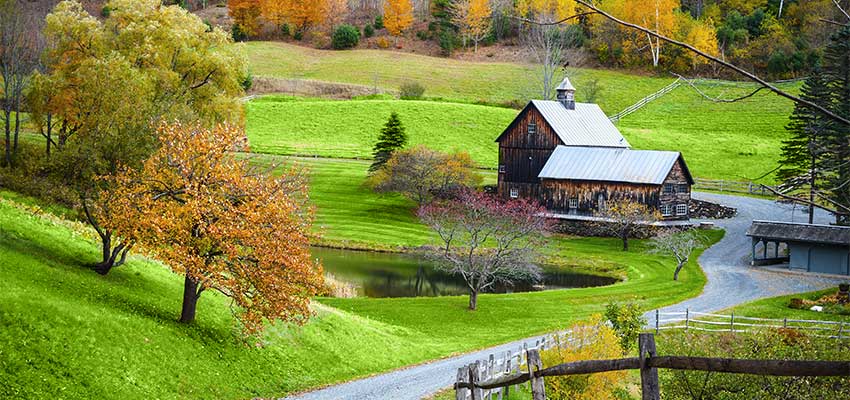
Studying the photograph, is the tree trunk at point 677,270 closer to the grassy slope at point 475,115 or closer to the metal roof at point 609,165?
the metal roof at point 609,165

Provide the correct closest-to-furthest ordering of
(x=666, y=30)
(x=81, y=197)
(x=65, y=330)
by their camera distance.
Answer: (x=65, y=330), (x=81, y=197), (x=666, y=30)

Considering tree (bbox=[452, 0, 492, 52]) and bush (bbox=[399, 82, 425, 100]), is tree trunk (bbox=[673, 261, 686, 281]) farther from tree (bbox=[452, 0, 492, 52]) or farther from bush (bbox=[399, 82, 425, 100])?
tree (bbox=[452, 0, 492, 52])

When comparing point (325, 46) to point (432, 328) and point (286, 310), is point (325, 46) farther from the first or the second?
point (286, 310)

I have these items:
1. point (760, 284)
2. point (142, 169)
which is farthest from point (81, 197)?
point (760, 284)

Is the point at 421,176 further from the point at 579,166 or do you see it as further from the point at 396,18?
the point at 396,18

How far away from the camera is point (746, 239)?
62656mm

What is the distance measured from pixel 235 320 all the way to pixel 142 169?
16.4 feet

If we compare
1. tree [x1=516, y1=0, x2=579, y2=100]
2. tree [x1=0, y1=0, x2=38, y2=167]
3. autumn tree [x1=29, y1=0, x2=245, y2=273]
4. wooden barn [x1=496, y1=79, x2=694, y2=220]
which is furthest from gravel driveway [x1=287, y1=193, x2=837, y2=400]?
tree [x1=516, y1=0, x2=579, y2=100]

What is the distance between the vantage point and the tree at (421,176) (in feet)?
232

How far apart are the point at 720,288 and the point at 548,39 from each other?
5656 cm

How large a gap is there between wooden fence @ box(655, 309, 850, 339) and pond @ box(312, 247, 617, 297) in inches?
447

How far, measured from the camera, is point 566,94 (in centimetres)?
7562

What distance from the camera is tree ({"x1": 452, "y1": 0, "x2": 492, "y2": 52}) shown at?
124 metres

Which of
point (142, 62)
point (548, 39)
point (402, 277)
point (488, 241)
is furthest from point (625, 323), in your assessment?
point (548, 39)
